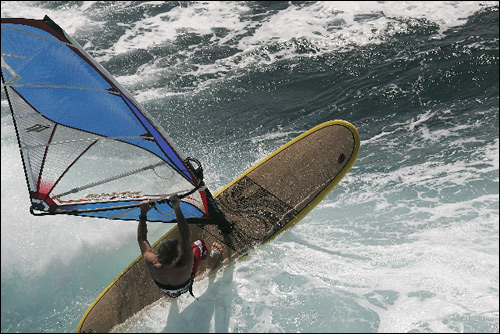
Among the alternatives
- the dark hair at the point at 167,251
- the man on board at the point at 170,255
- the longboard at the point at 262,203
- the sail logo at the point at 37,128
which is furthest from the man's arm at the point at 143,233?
the longboard at the point at 262,203

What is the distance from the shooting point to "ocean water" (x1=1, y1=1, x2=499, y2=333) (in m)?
4.89

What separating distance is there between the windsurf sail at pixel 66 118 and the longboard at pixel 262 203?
840 mm

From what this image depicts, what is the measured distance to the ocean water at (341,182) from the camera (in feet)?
16.0

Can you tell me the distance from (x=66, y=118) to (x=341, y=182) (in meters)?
4.71

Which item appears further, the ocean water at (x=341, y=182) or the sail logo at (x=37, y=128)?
the ocean water at (x=341, y=182)

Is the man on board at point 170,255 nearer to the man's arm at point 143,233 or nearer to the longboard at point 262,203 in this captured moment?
the man's arm at point 143,233

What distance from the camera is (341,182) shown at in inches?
280

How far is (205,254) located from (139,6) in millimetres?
11623

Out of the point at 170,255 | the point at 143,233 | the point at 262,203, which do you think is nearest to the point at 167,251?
the point at 170,255

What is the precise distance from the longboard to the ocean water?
263 mm

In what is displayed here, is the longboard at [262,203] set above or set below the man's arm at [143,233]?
below

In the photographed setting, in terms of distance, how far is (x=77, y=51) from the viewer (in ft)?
11.4

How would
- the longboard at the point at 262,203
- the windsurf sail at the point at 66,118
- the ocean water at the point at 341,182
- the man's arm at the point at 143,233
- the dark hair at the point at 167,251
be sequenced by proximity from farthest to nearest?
the longboard at the point at 262,203
the ocean water at the point at 341,182
the man's arm at the point at 143,233
the dark hair at the point at 167,251
the windsurf sail at the point at 66,118

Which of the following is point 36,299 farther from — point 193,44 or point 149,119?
→ point 193,44
